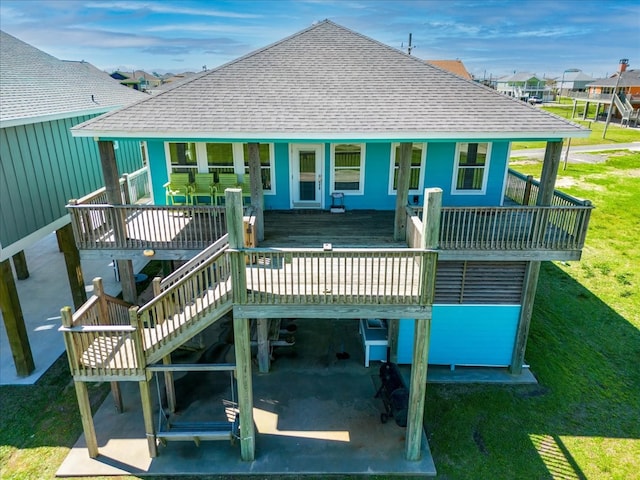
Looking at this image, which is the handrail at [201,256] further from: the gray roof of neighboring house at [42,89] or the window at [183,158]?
the gray roof of neighboring house at [42,89]

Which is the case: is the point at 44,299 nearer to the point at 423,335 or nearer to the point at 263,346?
the point at 263,346

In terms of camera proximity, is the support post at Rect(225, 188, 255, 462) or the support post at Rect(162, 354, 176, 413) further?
the support post at Rect(162, 354, 176, 413)

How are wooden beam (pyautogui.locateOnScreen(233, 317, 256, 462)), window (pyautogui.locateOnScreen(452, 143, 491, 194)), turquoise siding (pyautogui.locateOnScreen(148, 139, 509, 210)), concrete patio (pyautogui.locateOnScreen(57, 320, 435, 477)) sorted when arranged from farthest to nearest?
turquoise siding (pyautogui.locateOnScreen(148, 139, 509, 210)) < window (pyautogui.locateOnScreen(452, 143, 491, 194)) < concrete patio (pyautogui.locateOnScreen(57, 320, 435, 477)) < wooden beam (pyautogui.locateOnScreen(233, 317, 256, 462))

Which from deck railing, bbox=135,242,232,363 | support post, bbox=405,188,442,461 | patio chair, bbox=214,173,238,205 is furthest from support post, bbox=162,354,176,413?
support post, bbox=405,188,442,461

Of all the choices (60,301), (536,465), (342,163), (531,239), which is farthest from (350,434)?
(60,301)

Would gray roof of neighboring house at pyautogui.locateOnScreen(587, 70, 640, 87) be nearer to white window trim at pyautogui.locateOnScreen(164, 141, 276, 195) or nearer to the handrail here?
white window trim at pyautogui.locateOnScreen(164, 141, 276, 195)

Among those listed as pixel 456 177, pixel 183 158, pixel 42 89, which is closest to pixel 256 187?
pixel 183 158

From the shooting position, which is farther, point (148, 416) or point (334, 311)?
point (148, 416)
